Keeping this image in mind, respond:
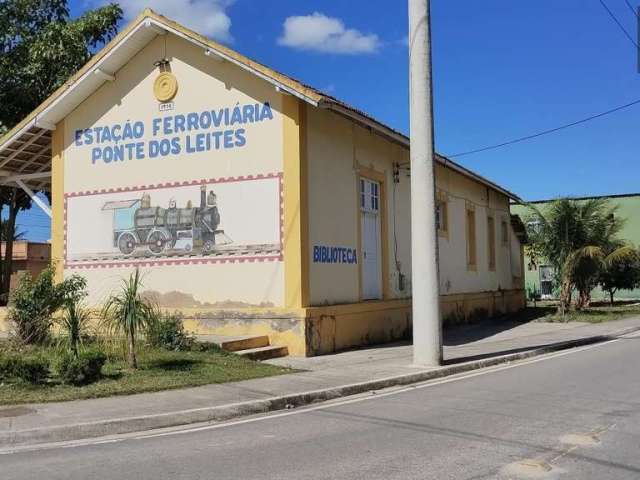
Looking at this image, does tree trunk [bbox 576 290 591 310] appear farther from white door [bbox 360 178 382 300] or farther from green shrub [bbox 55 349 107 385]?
green shrub [bbox 55 349 107 385]

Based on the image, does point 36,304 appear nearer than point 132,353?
No

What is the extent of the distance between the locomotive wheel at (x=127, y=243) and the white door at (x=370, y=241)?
211 inches

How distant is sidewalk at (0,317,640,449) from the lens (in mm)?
7600

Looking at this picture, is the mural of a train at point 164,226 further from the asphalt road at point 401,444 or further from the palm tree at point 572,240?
the palm tree at point 572,240

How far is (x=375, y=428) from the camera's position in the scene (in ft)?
25.0

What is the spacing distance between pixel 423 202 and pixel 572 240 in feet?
53.0

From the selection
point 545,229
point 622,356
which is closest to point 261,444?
point 622,356

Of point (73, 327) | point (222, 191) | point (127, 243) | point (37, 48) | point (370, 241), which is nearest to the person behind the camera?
point (73, 327)

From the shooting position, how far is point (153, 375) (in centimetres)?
1048

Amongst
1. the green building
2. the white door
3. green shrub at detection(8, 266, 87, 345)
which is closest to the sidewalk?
the white door

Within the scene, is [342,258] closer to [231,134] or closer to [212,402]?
[231,134]

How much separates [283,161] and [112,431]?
7.69 meters

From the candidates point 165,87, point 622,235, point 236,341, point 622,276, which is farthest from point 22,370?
point 622,235

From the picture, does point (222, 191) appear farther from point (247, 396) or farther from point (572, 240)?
point (572, 240)
